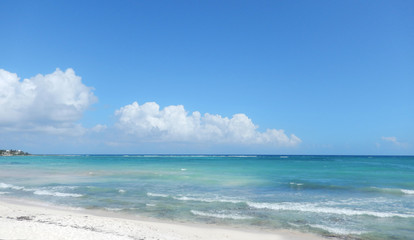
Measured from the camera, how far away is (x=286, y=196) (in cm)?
2091

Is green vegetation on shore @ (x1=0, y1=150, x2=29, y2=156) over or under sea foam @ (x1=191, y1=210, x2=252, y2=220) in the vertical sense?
under

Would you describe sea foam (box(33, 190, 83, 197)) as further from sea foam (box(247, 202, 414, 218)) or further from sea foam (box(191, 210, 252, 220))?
sea foam (box(247, 202, 414, 218))

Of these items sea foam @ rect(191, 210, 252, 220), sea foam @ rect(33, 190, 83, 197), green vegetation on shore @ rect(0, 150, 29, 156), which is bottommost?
green vegetation on shore @ rect(0, 150, 29, 156)

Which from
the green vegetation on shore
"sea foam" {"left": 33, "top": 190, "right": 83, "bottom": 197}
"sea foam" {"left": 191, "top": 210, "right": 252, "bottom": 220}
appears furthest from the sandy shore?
the green vegetation on shore

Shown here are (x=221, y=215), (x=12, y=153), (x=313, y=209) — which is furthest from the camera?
(x=12, y=153)

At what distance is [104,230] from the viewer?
11469mm

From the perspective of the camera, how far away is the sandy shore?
32.9 ft

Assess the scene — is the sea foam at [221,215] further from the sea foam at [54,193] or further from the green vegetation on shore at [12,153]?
the green vegetation on shore at [12,153]

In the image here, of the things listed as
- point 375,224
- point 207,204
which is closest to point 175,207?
point 207,204

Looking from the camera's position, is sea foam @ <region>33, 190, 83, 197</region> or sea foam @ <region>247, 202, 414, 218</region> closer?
sea foam @ <region>247, 202, 414, 218</region>

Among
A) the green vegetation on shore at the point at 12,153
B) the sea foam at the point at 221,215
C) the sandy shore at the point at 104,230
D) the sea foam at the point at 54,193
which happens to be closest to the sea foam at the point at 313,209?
the sea foam at the point at 221,215

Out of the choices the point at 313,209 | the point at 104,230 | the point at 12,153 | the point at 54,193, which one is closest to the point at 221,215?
the point at 313,209

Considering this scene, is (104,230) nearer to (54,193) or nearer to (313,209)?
(313,209)

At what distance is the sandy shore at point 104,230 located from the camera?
32.9ft
